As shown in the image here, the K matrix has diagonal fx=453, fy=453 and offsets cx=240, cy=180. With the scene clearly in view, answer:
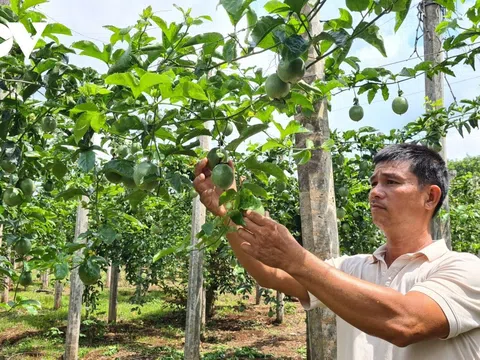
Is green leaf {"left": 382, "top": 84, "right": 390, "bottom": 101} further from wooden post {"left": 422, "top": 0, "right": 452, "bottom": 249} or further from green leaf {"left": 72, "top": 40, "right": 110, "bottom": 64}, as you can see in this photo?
wooden post {"left": 422, "top": 0, "right": 452, "bottom": 249}

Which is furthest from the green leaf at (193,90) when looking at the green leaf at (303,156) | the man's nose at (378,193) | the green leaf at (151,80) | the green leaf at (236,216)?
the man's nose at (378,193)

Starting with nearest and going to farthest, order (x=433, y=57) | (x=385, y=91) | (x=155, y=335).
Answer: (x=385, y=91)
(x=433, y=57)
(x=155, y=335)

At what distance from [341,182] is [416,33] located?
2.19 m

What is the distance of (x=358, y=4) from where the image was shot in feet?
3.14

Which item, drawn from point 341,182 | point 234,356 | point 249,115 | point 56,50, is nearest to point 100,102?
point 56,50

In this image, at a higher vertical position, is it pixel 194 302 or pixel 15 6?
pixel 15 6

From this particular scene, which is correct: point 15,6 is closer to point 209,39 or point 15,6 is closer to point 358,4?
point 209,39

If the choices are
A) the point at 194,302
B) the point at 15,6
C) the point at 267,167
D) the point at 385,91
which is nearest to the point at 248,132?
the point at 267,167

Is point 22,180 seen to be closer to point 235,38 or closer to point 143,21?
point 143,21

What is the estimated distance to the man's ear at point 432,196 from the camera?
1492mm

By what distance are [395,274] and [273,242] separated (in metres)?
A: 0.56

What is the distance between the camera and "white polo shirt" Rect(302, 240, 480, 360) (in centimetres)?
118

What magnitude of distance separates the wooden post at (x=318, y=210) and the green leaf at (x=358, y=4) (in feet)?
2.53

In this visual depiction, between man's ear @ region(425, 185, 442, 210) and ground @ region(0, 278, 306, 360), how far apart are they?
21.5ft
